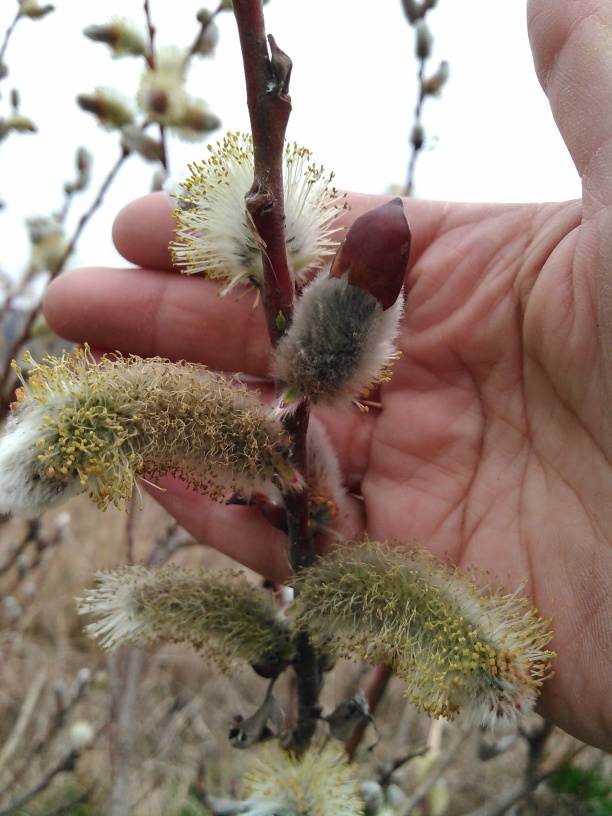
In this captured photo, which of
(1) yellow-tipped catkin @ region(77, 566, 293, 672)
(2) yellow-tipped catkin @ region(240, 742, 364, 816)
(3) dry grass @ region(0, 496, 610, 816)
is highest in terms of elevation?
(1) yellow-tipped catkin @ region(77, 566, 293, 672)

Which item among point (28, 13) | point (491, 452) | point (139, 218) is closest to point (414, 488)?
point (491, 452)

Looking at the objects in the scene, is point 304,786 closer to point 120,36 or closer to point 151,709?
point 120,36

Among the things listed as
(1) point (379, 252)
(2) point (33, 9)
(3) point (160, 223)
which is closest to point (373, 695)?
(1) point (379, 252)

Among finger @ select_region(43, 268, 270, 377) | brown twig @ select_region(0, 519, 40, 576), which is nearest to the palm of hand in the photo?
finger @ select_region(43, 268, 270, 377)

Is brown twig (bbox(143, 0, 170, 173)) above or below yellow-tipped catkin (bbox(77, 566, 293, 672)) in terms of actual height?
above

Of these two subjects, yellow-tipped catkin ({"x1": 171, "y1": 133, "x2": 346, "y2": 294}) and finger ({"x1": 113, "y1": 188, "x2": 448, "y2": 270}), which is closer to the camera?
yellow-tipped catkin ({"x1": 171, "y1": 133, "x2": 346, "y2": 294})

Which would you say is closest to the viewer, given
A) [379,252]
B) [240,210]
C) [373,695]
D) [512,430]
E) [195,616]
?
[379,252]

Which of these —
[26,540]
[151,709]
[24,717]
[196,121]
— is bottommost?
[151,709]

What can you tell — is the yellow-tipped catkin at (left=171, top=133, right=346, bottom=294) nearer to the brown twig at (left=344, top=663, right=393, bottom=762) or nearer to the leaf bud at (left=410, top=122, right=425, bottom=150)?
the leaf bud at (left=410, top=122, right=425, bottom=150)
